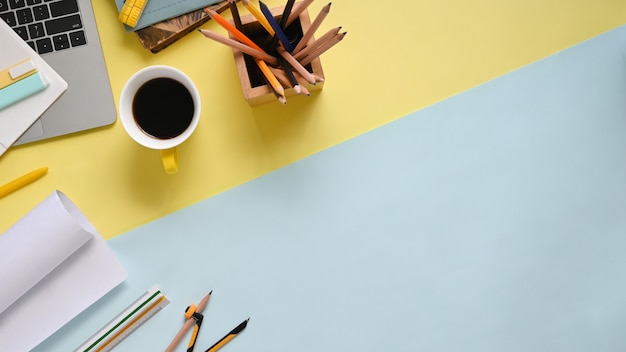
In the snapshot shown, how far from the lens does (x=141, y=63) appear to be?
0.58 m

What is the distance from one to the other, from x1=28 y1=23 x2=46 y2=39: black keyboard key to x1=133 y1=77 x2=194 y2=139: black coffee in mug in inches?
6.0

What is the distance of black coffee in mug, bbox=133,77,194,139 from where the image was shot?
1.75 feet

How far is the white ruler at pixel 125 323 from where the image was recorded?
0.58 meters

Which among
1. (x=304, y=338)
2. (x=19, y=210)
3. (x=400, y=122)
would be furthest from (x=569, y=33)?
(x=19, y=210)

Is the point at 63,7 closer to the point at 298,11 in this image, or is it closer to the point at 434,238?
the point at 298,11

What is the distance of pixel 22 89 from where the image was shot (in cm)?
54

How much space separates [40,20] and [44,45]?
0.03 metres

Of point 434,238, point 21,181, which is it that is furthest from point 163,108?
point 434,238

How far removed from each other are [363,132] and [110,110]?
1.01 ft

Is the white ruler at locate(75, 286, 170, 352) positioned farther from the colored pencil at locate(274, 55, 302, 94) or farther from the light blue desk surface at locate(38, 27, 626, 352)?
the colored pencil at locate(274, 55, 302, 94)

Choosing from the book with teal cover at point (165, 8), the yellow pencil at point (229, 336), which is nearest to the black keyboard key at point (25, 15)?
the book with teal cover at point (165, 8)

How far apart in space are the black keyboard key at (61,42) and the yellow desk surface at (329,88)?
0.19 ft

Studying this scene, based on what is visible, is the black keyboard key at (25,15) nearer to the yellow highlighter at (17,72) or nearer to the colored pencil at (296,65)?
the yellow highlighter at (17,72)

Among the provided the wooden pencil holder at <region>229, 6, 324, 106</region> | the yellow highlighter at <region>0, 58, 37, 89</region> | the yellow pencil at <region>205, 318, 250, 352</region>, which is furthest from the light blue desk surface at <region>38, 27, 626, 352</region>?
the yellow highlighter at <region>0, 58, 37, 89</region>
